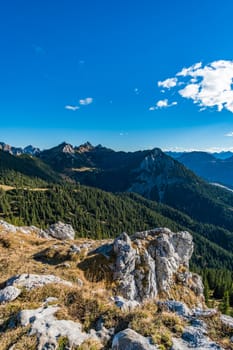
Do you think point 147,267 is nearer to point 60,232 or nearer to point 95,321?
point 95,321

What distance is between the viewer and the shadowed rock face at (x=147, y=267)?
38.0m

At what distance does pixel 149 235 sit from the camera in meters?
54.1

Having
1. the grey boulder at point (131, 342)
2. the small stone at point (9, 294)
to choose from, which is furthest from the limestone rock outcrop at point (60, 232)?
the grey boulder at point (131, 342)

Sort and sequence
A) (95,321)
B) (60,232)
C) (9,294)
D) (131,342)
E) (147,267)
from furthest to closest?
(60,232)
(147,267)
(9,294)
(95,321)
(131,342)

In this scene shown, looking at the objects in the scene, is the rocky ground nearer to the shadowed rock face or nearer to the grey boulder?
the grey boulder

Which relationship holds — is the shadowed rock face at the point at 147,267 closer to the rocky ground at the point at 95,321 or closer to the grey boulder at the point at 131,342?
the rocky ground at the point at 95,321

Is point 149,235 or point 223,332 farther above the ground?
point 223,332

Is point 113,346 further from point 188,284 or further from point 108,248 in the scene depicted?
point 188,284

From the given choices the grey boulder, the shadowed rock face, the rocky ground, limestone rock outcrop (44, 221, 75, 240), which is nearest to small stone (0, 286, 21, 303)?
the rocky ground

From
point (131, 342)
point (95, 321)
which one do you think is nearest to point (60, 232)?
point (95, 321)

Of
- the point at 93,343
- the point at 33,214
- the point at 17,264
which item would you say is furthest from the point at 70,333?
the point at 33,214

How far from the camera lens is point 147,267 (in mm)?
43938

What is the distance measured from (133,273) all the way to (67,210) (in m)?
165

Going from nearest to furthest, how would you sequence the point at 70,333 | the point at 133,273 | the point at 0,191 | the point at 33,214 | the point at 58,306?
the point at 70,333
the point at 58,306
the point at 133,273
the point at 33,214
the point at 0,191
